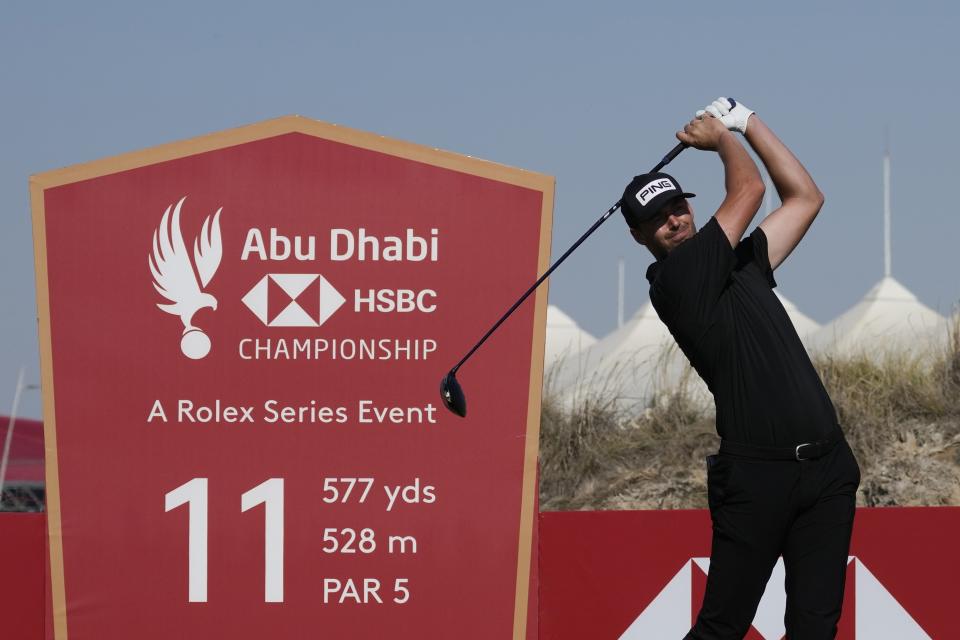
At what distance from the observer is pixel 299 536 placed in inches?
246

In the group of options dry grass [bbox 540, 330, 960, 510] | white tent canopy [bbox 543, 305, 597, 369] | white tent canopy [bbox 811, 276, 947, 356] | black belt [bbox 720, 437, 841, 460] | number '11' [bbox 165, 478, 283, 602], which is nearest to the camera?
black belt [bbox 720, 437, 841, 460]

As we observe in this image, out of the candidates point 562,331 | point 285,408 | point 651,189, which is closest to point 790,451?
point 651,189

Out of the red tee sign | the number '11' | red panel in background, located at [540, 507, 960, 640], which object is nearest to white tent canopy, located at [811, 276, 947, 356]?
red panel in background, located at [540, 507, 960, 640]

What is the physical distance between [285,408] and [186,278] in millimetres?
704

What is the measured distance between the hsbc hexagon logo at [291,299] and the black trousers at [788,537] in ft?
8.10

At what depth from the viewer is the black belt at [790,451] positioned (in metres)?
4.14

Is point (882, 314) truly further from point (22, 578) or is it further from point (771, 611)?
point (22, 578)

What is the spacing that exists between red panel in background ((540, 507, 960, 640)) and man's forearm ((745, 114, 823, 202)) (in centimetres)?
231

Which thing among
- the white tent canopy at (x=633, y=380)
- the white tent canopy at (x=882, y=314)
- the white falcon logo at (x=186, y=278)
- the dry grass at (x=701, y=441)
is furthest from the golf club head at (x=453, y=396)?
the white tent canopy at (x=882, y=314)

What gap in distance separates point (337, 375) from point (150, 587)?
1.22 m

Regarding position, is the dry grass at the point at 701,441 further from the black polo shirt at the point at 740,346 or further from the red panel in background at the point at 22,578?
the black polo shirt at the point at 740,346

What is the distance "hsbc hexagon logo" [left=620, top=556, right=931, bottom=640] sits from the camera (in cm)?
634

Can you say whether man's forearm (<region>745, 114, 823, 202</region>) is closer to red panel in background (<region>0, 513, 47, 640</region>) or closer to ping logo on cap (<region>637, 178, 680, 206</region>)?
ping logo on cap (<region>637, 178, 680, 206</region>)

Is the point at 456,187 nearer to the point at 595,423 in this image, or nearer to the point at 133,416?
the point at 133,416
